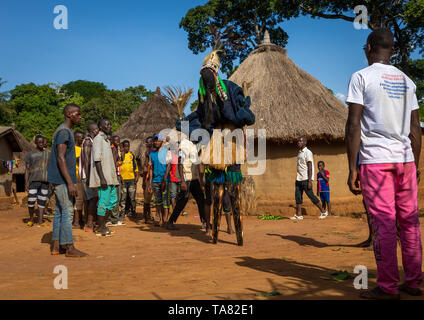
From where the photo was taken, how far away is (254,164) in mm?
10734

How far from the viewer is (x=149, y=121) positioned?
18.3 metres


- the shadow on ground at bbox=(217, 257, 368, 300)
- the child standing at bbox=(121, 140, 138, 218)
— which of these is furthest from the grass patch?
the child standing at bbox=(121, 140, 138, 218)

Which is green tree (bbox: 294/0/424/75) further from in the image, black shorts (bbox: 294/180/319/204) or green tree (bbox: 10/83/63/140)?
green tree (bbox: 10/83/63/140)

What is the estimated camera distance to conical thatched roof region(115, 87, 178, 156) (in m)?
17.8

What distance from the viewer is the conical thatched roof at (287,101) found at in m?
10.6

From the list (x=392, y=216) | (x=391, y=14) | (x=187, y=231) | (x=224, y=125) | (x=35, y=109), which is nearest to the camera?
(x=392, y=216)

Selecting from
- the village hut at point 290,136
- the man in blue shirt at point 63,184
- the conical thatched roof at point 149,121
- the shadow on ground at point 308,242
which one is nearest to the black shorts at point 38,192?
the man in blue shirt at point 63,184

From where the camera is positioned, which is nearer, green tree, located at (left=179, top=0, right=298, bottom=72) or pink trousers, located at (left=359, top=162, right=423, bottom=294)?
pink trousers, located at (left=359, top=162, right=423, bottom=294)

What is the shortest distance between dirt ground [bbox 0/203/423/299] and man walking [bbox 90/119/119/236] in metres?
0.36

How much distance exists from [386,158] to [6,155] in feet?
58.9

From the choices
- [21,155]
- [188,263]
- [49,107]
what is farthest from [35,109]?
[188,263]

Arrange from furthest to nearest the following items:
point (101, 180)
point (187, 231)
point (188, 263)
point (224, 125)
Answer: point (187, 231), point (101, 180), point (224, 125), point (188, 263)

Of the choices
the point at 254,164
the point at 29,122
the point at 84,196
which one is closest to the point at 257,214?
the point at 254,164

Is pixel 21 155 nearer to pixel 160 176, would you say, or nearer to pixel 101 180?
pixel 160 176
